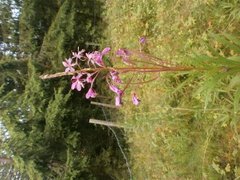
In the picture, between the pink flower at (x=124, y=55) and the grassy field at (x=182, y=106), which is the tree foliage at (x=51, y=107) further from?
the pink flower at (x=124, y=55)

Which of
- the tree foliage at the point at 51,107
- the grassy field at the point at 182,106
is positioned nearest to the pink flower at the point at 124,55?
the grassy field at the point at 182,106

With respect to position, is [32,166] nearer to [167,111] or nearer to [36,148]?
[36,148]

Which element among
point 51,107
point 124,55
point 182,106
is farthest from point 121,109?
point 124,55

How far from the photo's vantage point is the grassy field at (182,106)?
8.66 feet

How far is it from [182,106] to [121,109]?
1.45m

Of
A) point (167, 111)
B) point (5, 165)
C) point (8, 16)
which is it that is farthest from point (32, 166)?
point (8, 16)

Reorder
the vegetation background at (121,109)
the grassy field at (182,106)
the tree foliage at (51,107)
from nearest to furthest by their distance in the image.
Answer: the grassy field at (182,106) < the vegetation background at (121,109) < the tree foliage at (51,107)

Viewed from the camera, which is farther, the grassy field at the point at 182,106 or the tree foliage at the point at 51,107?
the tree foliage at the point at 51,107

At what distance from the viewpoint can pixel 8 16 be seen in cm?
534

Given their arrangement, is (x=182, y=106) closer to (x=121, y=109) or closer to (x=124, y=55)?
(x=121, y=109)

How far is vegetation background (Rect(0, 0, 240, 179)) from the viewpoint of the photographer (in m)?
2.84

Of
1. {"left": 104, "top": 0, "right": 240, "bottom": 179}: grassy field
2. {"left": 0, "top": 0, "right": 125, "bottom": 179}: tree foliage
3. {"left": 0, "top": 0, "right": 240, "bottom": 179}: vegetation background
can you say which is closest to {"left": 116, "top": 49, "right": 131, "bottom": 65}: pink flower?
{"left": 104, "top": 0, "right": 240, "bottom": 179}: grassy field

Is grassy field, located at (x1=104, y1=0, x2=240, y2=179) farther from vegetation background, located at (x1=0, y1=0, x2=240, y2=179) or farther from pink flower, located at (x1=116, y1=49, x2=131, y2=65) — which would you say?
pink flower, located at (x1=116, y1=49, x2=131, y2=65)

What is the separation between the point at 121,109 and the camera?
455cm
